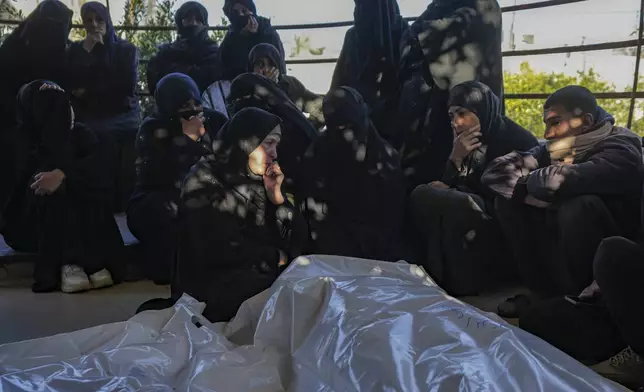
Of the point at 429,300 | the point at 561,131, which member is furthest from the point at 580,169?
the point at 429,300

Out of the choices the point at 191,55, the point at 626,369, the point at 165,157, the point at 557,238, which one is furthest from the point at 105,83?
the point at 626,369

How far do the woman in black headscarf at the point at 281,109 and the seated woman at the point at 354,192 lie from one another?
0.65ft

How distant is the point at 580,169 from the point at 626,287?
48cm

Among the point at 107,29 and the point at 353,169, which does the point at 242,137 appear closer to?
the point at 353,169

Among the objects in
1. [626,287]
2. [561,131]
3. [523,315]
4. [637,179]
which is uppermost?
[561,131]

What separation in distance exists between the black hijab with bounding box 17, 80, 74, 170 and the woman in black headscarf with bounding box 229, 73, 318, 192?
839 mm

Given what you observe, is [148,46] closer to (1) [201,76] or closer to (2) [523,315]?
(1) [201,76]

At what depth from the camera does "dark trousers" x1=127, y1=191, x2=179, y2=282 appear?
3.12m

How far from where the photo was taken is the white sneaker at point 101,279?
10.2ft

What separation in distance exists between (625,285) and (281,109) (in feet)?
5.84

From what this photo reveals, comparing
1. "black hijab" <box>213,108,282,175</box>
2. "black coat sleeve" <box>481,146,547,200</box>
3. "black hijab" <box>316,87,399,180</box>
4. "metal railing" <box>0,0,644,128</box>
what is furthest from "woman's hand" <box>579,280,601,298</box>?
"black hijab" <box>213,108,282,175</box>

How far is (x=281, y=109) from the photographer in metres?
3.12

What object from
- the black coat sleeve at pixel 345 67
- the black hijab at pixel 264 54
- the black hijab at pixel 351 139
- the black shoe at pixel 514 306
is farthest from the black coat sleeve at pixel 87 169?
the black shoe at pixel 514 306

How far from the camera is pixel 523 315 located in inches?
92.4
